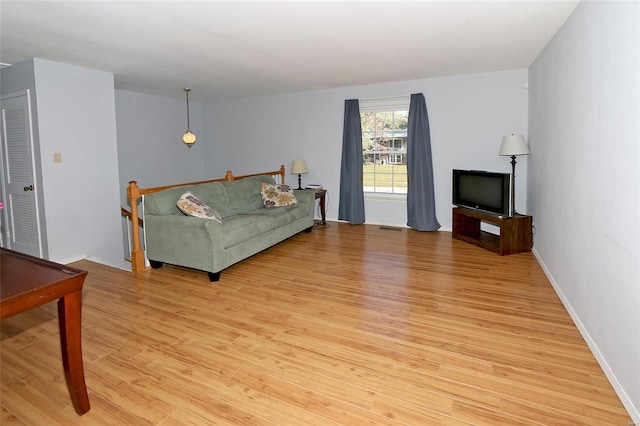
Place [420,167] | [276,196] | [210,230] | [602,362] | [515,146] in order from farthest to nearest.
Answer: [420,167] → [276,196] → [515,146] → [210,230] → [602,362]

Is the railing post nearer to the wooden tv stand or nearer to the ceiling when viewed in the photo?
the ceiling

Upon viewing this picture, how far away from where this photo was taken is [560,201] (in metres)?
3.24

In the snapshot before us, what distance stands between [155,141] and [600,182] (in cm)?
671

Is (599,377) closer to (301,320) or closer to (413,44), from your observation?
(301,320)

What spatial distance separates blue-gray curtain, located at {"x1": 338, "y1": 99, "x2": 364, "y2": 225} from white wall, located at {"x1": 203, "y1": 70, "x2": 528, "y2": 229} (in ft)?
0.56

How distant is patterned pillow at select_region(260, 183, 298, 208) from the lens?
533 centimetres

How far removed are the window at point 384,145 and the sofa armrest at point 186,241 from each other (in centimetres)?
345

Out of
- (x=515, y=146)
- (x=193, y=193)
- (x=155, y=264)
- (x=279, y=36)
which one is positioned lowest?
(x=155, y=264)

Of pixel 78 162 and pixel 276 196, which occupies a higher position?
pixel 78 162

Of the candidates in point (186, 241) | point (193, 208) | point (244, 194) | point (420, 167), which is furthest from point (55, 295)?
point (420, 167)

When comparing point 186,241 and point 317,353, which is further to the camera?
point 186,241

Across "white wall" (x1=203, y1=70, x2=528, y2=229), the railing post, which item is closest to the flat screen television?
"white wall" (x1=203, y1=70, x2=528, y2=229)

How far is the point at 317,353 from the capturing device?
93.4 inches

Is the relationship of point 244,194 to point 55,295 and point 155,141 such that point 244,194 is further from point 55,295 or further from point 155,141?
point 55,295
